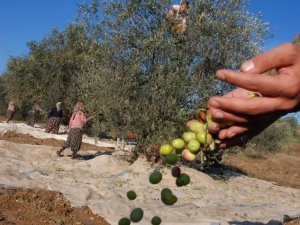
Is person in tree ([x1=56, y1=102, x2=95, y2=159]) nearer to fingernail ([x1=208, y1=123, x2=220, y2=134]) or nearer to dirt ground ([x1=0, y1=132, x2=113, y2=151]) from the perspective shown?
dirt ground ([x1=0, y1=132, x2=113, y2=151])

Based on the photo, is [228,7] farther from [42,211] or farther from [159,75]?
[42,211]

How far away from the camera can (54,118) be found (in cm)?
2169

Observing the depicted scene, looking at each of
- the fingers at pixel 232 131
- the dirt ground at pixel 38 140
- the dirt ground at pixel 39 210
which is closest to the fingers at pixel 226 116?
the fingers at pixel 232 131

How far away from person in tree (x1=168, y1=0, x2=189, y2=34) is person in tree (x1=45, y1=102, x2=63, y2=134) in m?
9.73

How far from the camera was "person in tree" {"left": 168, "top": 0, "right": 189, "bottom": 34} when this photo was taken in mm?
13750

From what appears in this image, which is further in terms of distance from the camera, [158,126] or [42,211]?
[158,126]

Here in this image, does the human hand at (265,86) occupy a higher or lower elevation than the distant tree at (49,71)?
lower

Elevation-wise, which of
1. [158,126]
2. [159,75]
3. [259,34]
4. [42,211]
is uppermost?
[259,34]

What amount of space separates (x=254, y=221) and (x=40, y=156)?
7.67 m

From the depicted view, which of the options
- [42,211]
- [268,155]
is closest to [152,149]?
[42,211]

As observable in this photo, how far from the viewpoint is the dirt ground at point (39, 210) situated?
7205 millimetres

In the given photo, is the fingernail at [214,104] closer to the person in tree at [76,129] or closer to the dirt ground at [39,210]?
the dirt ground at [39,210]

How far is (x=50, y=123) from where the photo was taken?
21938 millimetres

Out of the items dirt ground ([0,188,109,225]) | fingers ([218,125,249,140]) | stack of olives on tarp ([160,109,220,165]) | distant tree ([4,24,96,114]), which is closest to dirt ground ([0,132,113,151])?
distant tree ([4,24,96,114])
